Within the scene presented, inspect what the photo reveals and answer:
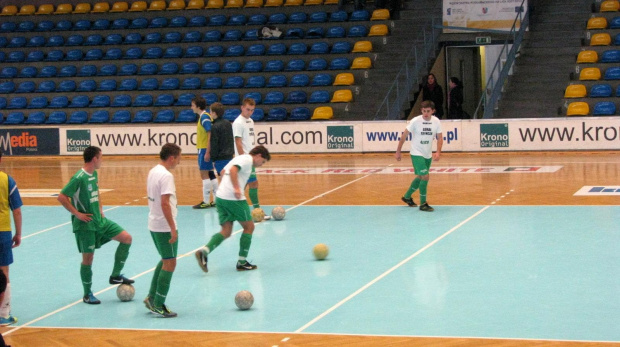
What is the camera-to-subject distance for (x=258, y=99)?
3197cm

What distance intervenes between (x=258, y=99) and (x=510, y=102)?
8.54 meters

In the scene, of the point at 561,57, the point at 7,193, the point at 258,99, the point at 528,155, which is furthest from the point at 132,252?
the point at 561,57

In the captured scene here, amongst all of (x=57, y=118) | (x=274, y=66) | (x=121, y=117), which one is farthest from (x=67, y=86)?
(x=274, y=66)

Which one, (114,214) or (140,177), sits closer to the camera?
(114,214)

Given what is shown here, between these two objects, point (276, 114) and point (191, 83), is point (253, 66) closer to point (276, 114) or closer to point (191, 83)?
point (191, 83)

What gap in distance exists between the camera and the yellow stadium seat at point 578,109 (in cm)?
2736

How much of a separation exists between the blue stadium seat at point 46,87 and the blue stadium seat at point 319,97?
10.8 meters

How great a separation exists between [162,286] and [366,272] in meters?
3.05

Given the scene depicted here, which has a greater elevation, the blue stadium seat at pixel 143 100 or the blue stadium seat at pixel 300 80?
the blue stadium seat at pixel 300 80

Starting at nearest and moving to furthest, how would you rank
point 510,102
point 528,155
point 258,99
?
1. point 528,155
2. point 510,102
3. point 258,99

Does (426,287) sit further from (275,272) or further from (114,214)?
(114,214)

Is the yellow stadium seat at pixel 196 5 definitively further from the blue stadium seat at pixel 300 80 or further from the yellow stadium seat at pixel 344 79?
the yellow stadium seat at pixel 344 79

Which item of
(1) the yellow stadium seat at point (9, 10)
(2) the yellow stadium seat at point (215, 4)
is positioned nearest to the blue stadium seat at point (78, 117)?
(2) the yellow stadium seat at point (215, 4)

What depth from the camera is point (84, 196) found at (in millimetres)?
10188
